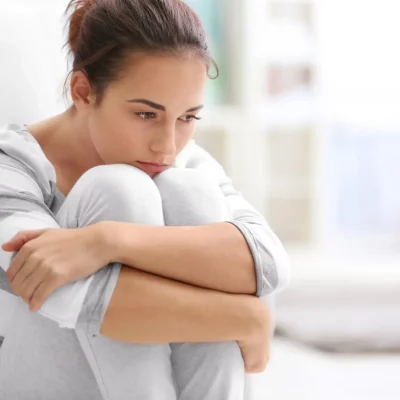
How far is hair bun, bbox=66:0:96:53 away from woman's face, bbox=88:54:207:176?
111 millimetres

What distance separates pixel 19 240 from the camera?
96 centimetres

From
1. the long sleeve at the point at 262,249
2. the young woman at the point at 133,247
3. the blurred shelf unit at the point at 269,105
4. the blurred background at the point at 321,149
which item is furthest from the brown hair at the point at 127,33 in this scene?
the blurred shelf unit at the point at 269,105

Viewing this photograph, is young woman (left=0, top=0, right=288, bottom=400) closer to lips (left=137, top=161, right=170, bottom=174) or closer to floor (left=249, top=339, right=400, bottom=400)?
lips (left=137, top=161, right=170, bottom=174)

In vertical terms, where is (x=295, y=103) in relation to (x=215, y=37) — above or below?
below

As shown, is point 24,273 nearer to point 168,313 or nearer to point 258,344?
point 168,313

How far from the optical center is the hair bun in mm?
1120

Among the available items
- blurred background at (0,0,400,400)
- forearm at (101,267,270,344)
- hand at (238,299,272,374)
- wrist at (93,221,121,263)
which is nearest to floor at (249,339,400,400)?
blurred background at (0,0,400,400)

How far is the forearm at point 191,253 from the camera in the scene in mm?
960

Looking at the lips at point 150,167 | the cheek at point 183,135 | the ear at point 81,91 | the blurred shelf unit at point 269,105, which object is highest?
the ear at point 81,91

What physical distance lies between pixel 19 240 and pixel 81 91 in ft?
0.98

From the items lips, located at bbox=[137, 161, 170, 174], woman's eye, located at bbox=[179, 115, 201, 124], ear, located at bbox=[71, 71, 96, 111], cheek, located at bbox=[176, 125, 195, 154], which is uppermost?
ear, located at bbox=[71, 71, 96, 111]

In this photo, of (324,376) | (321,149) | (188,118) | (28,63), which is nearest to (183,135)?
(188,118)

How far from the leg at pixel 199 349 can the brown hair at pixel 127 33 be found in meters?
0.19

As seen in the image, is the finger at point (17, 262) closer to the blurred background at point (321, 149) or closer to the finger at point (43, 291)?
the finger at point (43, 291)
